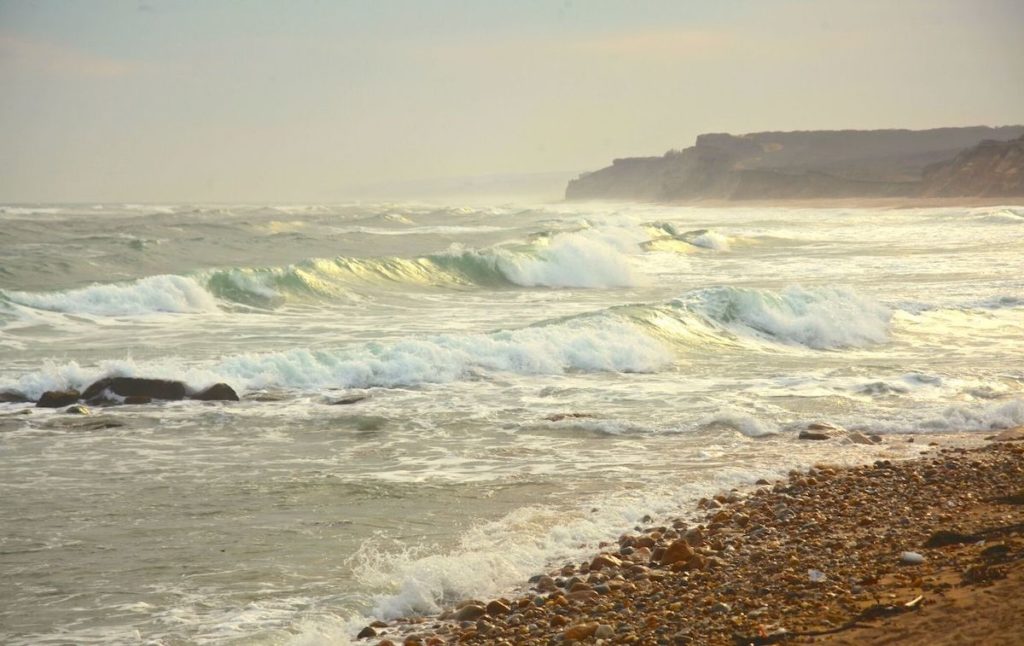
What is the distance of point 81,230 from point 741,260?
24689mm

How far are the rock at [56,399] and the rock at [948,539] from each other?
29.1ft

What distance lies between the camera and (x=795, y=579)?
5.80 m

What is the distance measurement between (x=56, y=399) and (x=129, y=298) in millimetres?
9281

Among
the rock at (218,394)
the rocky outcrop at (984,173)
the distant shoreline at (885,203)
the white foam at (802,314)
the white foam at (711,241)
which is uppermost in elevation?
the rocky outcrop at (984,173)

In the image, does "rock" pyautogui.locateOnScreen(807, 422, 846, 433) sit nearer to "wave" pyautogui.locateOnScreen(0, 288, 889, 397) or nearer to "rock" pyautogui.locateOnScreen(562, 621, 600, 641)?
"wave" pyautogui.locateOnScreen(0, 288, 889, 397)

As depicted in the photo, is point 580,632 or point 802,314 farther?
point 802,314

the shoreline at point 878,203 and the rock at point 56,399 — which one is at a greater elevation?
the shoreline at point 878,203

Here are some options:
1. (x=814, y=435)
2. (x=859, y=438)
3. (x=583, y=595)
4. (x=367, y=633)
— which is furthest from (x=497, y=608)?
(x=859, y=438)

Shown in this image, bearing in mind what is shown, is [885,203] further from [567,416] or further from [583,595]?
[583,595]

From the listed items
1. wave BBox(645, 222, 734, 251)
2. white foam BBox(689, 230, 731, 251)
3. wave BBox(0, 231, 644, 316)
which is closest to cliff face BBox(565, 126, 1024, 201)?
wave BBox(645, 222, 734, 251)

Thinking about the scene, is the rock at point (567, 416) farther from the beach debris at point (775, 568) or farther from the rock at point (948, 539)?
the rock at point (948, 539)

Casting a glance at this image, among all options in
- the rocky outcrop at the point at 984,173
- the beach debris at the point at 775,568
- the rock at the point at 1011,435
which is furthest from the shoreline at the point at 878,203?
the beach debris at the point at 775,568

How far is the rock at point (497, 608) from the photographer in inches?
229

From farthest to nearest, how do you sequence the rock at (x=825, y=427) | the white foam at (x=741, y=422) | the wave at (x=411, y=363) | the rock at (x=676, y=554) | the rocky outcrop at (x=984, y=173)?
1. the rocky outcrop at (x=984, y=173)
2. the wave at (x=411, y=363)
3. the white foam at (x=741, y=422)
4. the rock at (x=825, y=427)
5. the rock at (x=676, y=554)
